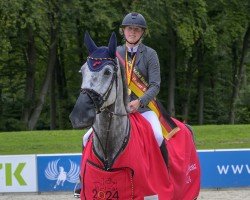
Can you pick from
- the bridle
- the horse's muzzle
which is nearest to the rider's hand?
the bridle

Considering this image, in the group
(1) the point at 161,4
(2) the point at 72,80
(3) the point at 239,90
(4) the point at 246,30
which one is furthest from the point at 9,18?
(3) the point at 239,90

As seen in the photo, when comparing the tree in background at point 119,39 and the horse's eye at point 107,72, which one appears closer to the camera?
the horse's eye at point 107,72

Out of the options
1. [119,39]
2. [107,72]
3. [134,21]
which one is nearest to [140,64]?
[134,21]

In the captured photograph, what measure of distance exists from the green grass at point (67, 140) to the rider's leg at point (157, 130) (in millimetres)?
11063

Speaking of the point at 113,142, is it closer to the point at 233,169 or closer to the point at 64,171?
the point at 64,171

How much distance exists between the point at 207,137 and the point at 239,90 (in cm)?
1890

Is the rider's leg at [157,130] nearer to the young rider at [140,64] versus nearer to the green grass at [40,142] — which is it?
the young rider at [140,64]

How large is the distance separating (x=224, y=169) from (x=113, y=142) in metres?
7.88

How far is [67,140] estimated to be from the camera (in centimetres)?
1869

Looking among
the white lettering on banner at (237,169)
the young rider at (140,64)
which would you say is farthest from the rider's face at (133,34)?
the white lettering on banner at (237,169)

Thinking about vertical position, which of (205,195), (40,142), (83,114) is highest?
(83,114)

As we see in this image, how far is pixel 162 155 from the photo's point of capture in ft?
18.7

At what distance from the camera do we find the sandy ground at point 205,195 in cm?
1136

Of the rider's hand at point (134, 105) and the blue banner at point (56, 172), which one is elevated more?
the rider's hand at point (134, 105)
